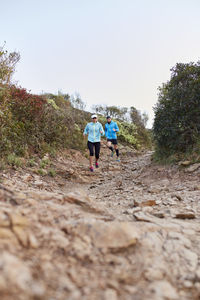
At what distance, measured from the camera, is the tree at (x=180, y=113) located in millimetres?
6438

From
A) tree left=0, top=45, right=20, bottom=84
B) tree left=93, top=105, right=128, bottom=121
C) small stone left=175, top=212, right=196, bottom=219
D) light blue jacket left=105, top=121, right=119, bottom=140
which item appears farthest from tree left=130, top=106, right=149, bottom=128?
small stone left=175, top=212, right=196, bottom=219

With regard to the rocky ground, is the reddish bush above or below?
above

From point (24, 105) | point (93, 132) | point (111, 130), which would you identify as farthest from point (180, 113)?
point (24, 105)

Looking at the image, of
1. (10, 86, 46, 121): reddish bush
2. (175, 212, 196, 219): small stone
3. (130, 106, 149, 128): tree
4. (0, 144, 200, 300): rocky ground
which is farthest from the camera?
(130, 106, 149, 128): tree

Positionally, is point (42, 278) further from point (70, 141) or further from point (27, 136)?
point (70, 141)

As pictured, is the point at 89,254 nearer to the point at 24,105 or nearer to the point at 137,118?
the point at 24,105

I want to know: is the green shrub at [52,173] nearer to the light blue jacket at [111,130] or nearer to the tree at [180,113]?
the light blue jacket at [111,130]

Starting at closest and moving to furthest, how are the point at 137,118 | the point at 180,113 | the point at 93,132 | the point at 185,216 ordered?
the point at 185,216 → the point at 180,113 → the point at 93,132 → the point at 137,118

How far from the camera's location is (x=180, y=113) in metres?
6.67

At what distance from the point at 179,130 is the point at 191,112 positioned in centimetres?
67

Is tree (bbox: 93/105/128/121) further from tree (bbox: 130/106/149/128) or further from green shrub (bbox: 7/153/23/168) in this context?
A: green shrub (bbox: 7/153/23/168)

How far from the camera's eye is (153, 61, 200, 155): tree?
6.44 meters

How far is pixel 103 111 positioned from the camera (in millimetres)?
21266

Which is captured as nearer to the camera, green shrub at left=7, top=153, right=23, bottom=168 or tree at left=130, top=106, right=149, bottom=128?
green shrub at left=7, top=153, right=23, bottom=168
